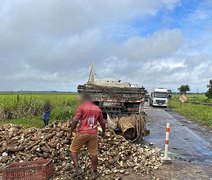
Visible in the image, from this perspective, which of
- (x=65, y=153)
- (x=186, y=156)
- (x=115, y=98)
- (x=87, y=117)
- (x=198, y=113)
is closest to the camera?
(x=87, y=117)

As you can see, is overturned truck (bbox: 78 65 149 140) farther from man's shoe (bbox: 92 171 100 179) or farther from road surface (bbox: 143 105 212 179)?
man's shoe (bbox: 92 171 100 179)

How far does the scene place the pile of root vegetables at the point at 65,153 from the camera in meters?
A: 9.03

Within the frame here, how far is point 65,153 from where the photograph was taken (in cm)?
956

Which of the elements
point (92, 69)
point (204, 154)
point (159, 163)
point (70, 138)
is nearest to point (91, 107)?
point (70, 138)

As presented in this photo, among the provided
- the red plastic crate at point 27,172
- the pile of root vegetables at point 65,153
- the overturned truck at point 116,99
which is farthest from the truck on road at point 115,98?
the red plastic crate at point 27,172

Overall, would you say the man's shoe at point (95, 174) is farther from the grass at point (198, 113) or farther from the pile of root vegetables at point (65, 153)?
the grass at point (198, 113)

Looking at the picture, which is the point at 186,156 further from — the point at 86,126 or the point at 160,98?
the point at 160,98

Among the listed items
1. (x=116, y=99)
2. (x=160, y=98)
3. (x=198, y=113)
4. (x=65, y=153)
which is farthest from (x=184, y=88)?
(x=65, y=153)

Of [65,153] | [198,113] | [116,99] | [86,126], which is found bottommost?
[65,153]

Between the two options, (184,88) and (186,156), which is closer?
(186,156)

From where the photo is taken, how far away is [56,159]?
934 cm

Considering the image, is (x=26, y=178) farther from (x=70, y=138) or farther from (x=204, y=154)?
(x=204, y=154)

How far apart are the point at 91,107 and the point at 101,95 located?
9.67 metres

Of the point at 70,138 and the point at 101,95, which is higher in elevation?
the point at 101,95
